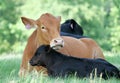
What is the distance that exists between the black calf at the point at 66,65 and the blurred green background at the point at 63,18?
28913mm

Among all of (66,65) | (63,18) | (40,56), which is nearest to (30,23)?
(40,56)

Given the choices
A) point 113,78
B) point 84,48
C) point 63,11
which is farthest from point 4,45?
point 113,78

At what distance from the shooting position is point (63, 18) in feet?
131

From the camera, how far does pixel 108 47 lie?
42312 millimetres

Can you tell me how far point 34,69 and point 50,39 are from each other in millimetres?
708

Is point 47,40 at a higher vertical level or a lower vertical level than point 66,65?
higher

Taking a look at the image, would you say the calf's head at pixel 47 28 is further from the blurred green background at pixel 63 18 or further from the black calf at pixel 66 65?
the blurred green background at pixel 63 18

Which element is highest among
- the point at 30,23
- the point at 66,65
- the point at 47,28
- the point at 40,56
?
the point at 30,23

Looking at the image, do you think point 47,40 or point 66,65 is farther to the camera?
point 47,40

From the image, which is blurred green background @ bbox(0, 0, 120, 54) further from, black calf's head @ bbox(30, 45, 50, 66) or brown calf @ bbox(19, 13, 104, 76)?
black calf's head @ bbox(30, 45, 50, 66)

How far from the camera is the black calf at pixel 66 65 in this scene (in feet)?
33.6

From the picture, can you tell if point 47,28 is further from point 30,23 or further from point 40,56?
point 40,56

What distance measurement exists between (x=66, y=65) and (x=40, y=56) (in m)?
0.58

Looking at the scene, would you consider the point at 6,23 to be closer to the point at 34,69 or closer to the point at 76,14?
the point at 76,14
